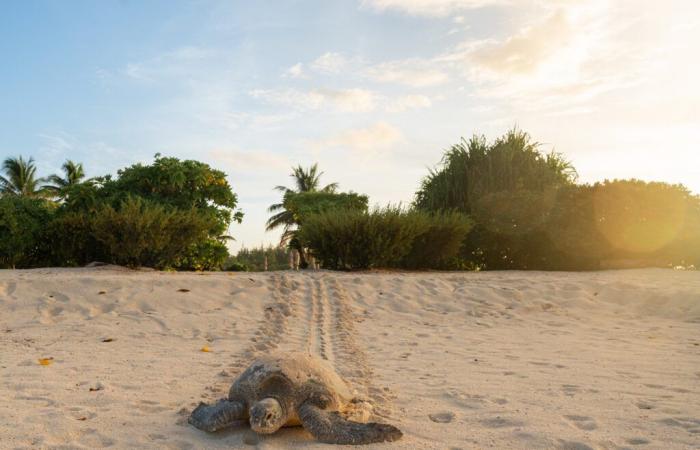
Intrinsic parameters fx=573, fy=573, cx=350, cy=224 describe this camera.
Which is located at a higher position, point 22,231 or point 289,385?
point 22,231

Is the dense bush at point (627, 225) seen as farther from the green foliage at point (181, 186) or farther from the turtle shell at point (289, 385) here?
the turtle shell at point (289, 385)

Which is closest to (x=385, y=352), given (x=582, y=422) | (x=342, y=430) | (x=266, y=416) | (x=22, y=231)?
(x=582, y=422)

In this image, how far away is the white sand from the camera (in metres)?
3.48

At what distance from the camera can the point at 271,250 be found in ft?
135

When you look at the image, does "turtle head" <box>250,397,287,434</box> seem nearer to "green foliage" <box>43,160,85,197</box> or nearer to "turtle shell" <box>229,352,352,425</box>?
"turtle shell" <box>229,352,352,425</box>

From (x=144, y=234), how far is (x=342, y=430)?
10.5 meters

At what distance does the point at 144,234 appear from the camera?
1270 centimetres

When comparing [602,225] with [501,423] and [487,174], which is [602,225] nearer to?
[487,174]

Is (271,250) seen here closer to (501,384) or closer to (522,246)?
(522,246)

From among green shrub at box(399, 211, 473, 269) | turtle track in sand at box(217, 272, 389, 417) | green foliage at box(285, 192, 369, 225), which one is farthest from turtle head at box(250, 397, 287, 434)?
green foliage at box(285, 192, 369, 225)

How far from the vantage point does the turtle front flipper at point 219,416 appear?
3.39 m

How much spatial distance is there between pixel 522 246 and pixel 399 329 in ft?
31.2

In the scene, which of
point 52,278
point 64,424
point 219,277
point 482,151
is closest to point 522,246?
point 482,151

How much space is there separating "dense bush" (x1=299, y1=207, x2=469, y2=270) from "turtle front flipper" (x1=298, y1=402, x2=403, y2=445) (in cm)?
1000
